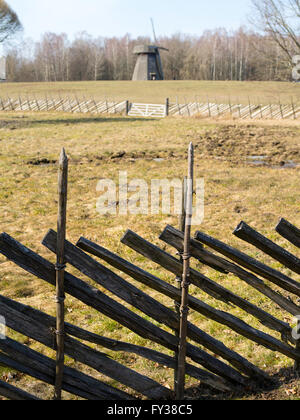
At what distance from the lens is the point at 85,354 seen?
9.09 feet

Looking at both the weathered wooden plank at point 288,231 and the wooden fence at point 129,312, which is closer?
the wooden fence at point 129,312

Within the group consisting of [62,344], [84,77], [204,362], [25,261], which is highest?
[84,77]

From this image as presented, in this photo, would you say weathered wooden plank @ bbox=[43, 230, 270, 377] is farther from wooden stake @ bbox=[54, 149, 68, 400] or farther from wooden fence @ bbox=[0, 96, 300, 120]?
wooden fence @ bbox=[0, 96, 300, 120]

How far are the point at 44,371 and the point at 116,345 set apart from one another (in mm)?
493

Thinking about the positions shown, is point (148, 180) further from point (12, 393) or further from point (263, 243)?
point (12, 393)

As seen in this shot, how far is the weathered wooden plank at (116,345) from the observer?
2670mm

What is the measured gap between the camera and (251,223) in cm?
745

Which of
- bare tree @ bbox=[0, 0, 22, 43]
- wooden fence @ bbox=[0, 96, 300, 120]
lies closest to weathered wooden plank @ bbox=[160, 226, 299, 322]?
wooden fence @ bbox=[0, 96, 300, 120]

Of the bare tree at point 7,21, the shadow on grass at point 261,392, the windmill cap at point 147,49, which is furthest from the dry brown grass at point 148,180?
the windmill cap at point 147,49

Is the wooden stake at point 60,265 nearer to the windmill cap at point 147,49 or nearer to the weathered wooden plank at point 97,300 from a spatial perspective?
the weathered wooden plank at point 97,300

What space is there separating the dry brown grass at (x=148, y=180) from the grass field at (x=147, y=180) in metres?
0.02
